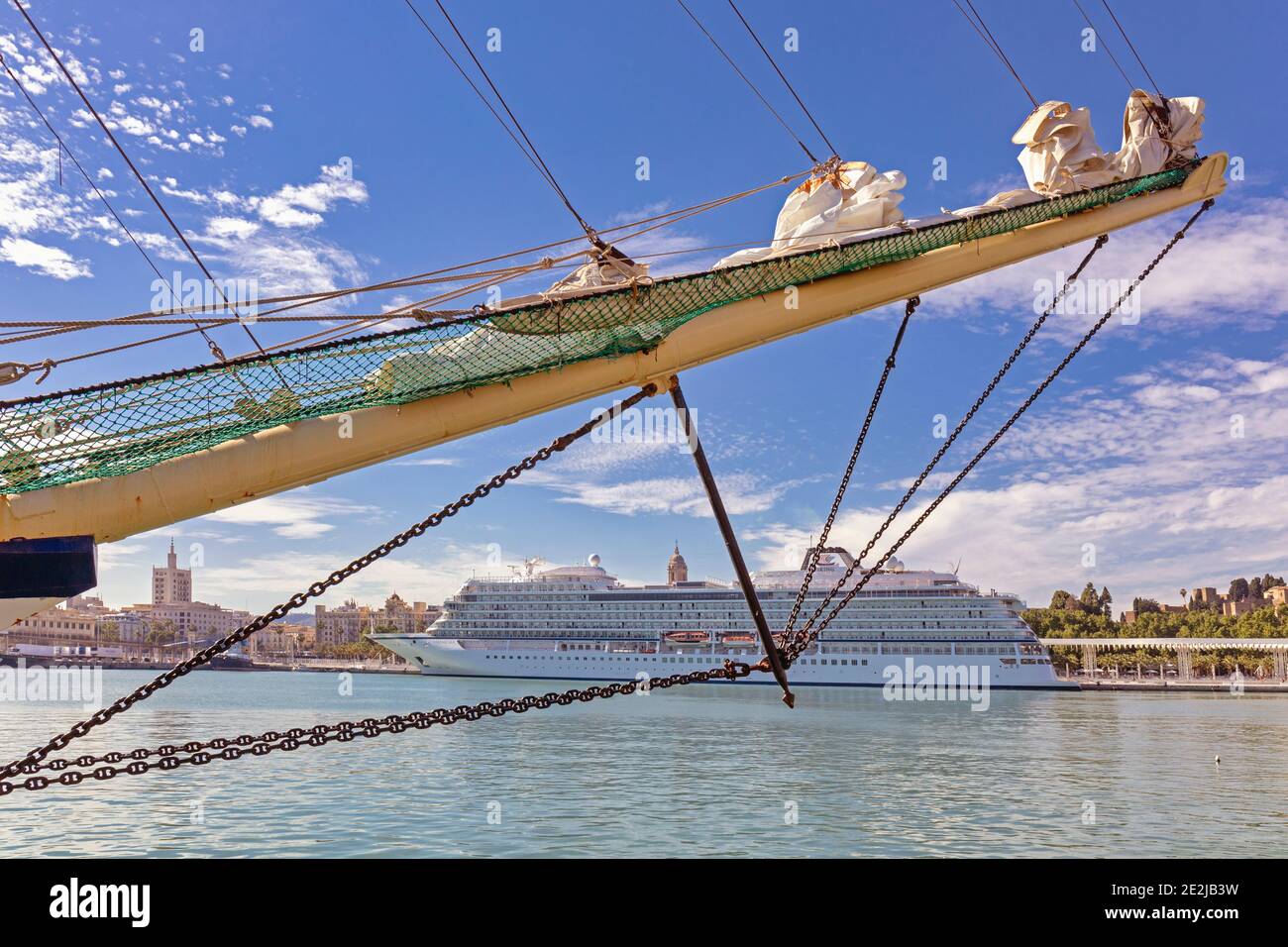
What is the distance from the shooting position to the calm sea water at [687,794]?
13.2 metres

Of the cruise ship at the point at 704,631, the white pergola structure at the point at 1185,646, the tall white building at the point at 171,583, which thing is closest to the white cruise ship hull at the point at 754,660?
the cruise ship at the point at 704,631

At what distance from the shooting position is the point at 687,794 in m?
17.0

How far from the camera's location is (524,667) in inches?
2579

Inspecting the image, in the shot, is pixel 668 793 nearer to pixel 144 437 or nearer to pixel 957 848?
pixel 957 848

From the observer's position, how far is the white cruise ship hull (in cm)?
6162

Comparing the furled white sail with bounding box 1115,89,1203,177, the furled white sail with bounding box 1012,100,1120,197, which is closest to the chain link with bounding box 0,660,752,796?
the furled white sail with bounding box 1012,100,1120,197

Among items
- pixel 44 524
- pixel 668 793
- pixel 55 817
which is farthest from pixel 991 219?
pixel 55 817

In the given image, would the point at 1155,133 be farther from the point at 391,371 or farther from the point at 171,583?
the point at 171,583

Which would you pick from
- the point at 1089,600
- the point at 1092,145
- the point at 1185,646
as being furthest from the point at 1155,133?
the point at 1089,600

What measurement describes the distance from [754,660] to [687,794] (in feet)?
156

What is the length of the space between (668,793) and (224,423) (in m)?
13.5

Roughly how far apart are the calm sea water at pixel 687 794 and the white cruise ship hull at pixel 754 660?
91.9 feet

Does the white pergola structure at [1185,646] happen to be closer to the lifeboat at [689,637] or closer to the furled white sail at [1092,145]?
the lifeboat at [689,637]

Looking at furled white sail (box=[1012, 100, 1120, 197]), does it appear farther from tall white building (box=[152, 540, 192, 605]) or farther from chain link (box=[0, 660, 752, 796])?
tall white building (box=[152, 540, 192, 605])
